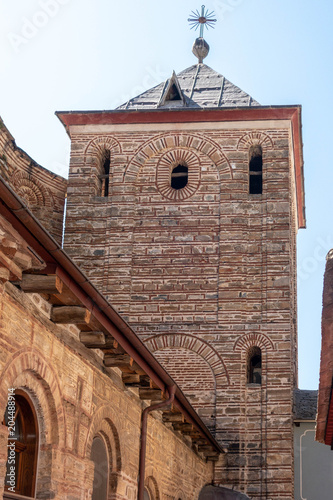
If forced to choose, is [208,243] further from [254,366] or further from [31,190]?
[31,190]

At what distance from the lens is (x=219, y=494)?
17.2 metres

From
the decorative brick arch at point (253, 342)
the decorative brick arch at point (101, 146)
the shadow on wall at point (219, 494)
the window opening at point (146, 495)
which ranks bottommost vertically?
the window opening at point (146, 495)

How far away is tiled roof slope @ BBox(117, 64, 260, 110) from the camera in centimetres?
2094

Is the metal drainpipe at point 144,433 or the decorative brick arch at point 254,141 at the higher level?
the decorative brick arch at point 254,141

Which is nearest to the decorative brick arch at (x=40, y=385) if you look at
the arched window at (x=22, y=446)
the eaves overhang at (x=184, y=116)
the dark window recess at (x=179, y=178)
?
the arched window at (x=22, y=446)

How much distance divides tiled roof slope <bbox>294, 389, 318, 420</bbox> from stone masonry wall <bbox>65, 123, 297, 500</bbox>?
0.81 m

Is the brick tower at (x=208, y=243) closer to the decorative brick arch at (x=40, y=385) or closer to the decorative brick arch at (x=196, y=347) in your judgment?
the decorative brick arch at (x=196, y=347)

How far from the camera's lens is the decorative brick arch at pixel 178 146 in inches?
799

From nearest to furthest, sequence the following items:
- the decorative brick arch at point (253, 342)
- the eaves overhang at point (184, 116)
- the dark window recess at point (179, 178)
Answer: the decorative brick arch at point (253, 342) < the eaves overhang at point (184, 116) < the dark window recess at point (179, 178)

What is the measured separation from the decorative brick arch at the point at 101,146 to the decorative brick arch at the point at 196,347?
4.51 meters

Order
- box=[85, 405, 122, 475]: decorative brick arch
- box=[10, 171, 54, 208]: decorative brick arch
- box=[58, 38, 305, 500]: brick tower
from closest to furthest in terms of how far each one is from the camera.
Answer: box=[85, 405, 122, 475]: decorative brick arch
box=[58, 38, 305, 500]: brick tower
box=[10, 171, 54, 208]: decorative brick arch

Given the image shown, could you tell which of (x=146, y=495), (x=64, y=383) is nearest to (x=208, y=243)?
(x=146, y=495)

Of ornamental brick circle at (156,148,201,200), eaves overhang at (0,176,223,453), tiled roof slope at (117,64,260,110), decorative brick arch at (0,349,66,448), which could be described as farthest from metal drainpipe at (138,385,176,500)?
tiled roof slope at (117,64,260,110)

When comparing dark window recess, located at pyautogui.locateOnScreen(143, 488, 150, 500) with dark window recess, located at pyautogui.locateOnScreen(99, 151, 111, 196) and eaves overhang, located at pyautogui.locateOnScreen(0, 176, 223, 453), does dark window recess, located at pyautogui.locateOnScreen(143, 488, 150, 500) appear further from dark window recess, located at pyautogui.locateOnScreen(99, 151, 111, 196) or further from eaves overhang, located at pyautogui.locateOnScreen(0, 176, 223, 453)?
dark window recess, located at pyautogui.locateOnScreen(99, 151, 111, 196)
